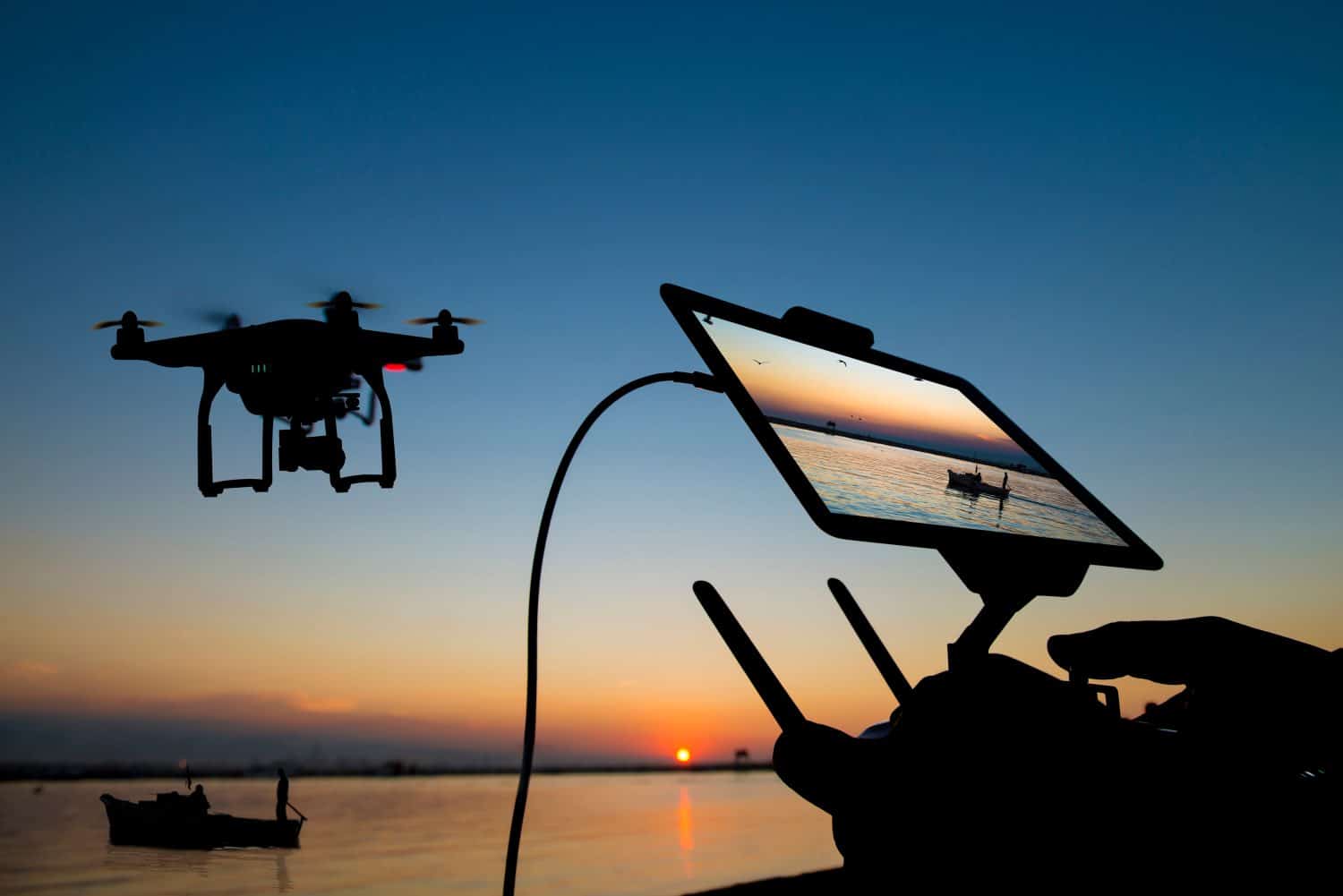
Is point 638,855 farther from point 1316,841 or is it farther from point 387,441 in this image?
point 1316,841

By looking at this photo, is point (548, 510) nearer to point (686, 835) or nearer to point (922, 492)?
point (922, 492)

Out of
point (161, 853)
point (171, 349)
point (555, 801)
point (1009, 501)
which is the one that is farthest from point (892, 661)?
point (555, 801)

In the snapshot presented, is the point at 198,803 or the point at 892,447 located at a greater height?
the point at 892,447

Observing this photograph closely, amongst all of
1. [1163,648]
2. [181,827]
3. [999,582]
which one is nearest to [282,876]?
[181,827]

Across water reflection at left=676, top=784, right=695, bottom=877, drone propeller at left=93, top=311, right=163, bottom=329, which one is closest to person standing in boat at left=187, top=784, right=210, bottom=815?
water reflection at left=676, top=784, right=695, bottom=877

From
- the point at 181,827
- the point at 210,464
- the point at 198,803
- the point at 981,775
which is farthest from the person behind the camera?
the point at 181,827

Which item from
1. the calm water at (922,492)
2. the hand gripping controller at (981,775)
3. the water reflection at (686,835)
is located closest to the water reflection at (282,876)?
the water reflection at (686,835)

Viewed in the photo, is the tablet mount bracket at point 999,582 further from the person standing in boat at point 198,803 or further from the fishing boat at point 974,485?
the person standing in boat at point 198,803
